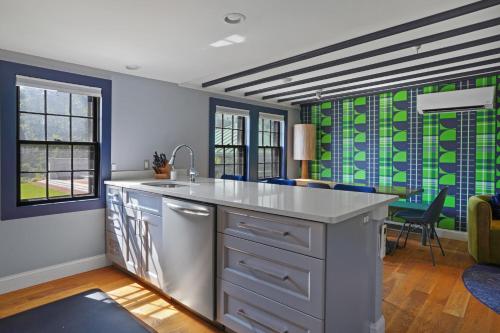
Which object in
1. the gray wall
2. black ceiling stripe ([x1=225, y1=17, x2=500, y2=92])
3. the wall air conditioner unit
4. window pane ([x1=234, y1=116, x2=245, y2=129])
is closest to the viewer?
black ceiling stripe ([x1=225, y1=17, x2=500, y2=92])

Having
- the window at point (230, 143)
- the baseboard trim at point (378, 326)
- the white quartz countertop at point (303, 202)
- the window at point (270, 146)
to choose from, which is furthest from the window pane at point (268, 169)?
the baseboard trim at point (378, 326)

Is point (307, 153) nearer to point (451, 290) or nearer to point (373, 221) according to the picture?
point (451, 290)

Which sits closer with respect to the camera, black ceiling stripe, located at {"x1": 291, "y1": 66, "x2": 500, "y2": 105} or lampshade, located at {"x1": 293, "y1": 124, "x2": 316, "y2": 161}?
black ceiling stripe, located at {"x1": 291, "y1": 66, "x2": 500, "y2": 105}

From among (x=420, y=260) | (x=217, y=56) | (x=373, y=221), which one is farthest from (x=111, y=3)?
(x=420, y=260)

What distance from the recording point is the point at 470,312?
248cm

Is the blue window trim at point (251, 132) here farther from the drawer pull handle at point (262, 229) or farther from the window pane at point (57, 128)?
the drawer pull handle at point (262, 229)

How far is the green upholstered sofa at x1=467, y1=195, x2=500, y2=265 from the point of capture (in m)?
3.40

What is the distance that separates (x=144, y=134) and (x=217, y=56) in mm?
1433

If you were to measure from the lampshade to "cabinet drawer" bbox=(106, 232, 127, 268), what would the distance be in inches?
137

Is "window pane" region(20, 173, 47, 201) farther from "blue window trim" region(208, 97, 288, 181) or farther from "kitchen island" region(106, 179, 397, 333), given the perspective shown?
"blue window trim" region(208, 97, 288, 181)

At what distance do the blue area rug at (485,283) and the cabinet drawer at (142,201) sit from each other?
286 centimetres

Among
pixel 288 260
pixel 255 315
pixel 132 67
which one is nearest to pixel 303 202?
pixel 288 260

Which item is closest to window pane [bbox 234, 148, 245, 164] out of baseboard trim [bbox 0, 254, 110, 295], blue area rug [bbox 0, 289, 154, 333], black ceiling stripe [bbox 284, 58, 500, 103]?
black ceiling stripe [bbox 284, 58, 500, 103]

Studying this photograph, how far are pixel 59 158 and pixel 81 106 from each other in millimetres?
601
